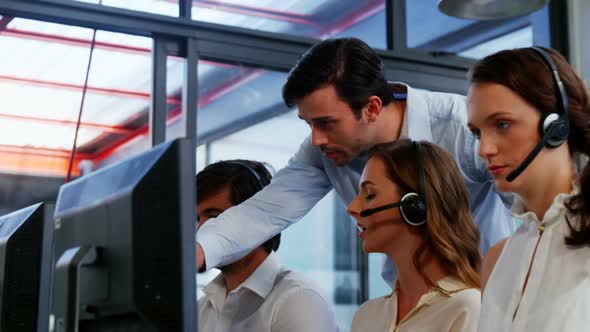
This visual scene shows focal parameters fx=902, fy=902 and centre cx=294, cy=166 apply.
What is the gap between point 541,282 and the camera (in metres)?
1.29

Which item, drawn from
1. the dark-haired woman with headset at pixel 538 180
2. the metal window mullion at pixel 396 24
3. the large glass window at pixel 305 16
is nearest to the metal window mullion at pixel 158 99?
the large glass window at pixel 305 16

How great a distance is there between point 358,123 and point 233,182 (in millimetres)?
413

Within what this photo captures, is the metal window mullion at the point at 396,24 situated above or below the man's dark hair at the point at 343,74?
above

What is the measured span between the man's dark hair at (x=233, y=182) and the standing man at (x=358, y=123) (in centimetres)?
13

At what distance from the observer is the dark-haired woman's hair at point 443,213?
1.86 metres

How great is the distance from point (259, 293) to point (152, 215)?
1.17 meters

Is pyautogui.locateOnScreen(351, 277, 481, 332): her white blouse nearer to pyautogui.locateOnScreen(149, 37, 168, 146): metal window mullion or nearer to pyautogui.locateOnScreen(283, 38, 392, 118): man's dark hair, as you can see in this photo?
pyautogui.locateOnScreen(283, 38, 392, 118): man's dark hair

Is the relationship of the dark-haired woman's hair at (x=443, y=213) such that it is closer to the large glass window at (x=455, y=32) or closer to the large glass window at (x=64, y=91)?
the large glass window at (x=64, y=91)

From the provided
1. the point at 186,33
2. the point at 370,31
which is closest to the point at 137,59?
the point at 186,33

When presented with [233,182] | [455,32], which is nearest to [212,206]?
[233,182]

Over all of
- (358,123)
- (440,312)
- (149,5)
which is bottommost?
(440,312)

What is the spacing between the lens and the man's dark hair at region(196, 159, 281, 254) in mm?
2332

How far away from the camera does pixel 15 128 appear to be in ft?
11.1

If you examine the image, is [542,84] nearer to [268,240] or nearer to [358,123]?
[358,123]
